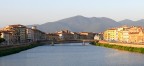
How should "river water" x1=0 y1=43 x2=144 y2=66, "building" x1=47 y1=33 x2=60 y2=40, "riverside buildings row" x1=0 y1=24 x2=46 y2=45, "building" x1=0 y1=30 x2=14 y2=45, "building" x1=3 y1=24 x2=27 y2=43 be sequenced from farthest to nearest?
"building" x1=47 y1=33 x2=60 y2=40, "building" x1=3 y1=24 x2=27 y2=43, "riverside buildings row" x1=0 y1=24 x2=46 y2=45, "building" x1=0 y1=30 x2=14 y2=45, "river water" x1=0 y1=43 x2=144 y2=66

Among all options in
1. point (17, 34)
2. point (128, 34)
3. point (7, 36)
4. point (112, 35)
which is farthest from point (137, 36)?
point (112, 35)

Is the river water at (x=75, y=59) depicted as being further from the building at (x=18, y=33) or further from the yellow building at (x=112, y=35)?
the yellow building at (x=112, y=35)

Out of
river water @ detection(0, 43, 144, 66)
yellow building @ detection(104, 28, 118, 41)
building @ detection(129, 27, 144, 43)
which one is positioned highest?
yellow building @ detection(104, 28, 118, 41)

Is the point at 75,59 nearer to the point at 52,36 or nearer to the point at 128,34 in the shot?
the point at 128,34

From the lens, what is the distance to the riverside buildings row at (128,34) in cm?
8183

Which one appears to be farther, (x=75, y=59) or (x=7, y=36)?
(x=7, y=36)

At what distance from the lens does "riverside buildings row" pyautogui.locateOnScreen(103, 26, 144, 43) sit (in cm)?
8183

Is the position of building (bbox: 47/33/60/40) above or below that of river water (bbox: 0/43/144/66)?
above

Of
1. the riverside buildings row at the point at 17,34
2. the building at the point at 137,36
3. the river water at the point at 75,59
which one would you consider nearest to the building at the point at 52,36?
the riverside buildings row at the point at 17,34

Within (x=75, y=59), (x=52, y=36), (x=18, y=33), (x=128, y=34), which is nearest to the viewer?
(x=75, y=59)

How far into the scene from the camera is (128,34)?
301 feet

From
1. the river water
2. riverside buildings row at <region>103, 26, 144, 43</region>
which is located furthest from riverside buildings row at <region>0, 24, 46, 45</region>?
the river water

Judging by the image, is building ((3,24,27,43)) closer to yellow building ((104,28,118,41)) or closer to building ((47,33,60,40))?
yellow building ((104,28,118,41))

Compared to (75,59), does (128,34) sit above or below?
above
